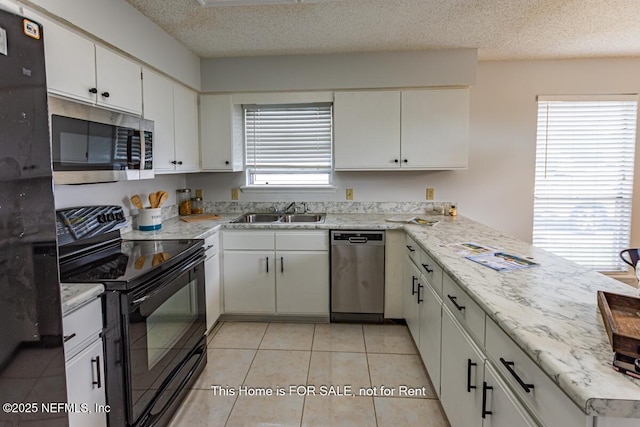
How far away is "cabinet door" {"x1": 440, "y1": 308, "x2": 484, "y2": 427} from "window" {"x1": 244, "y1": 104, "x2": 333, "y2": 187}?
2.23m

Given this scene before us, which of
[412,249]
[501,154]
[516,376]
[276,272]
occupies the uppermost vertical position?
[501,154]

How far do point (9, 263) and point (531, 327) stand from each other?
141 centimetres

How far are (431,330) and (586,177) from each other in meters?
2.76

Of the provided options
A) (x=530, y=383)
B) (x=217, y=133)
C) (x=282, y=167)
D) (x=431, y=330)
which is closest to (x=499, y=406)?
(x=530, y=383)

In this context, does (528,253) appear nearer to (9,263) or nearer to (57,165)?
(9,263)

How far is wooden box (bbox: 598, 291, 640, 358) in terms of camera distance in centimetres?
85

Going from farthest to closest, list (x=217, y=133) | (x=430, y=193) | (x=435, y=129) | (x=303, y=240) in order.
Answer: (x=430, y=193) < (x=217, y=133) < (x=435, y=129) < (x=303, y=240)

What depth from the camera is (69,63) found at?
69.3 inches

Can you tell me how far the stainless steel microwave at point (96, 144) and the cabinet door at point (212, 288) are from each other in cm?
89

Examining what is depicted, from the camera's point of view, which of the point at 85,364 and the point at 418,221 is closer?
the point at 85,364

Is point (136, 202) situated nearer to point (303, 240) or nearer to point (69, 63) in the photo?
point (69, 63)

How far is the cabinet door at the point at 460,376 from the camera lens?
1416mm

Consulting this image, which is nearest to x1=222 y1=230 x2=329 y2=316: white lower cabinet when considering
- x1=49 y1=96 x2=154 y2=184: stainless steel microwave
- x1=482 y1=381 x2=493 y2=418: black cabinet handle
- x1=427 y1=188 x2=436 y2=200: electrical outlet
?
x1=49 y1=96 x2=154 y2=184: stainless steel microwave

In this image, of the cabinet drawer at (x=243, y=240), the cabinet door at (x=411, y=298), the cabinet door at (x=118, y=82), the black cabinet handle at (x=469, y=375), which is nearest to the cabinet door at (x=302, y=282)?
the cabinet drawer at (x=243, y=240)
